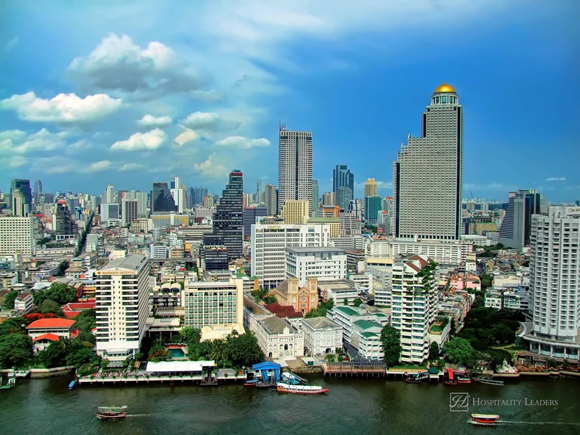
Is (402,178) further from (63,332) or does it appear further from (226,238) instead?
(63,332)

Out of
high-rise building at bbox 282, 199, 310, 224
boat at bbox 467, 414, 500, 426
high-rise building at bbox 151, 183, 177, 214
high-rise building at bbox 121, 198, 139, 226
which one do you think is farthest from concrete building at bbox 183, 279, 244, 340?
high-rise building at bbox 151, 183, 177, 214

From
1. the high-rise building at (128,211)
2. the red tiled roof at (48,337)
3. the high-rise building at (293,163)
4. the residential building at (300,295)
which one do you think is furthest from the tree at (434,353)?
the high-rise building at (128,211)

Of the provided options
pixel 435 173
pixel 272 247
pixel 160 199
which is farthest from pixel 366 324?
pixel 160 199

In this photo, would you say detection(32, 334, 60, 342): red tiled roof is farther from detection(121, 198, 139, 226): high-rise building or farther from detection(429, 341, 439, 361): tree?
detection(121, 198, 139, 226): high-rise building

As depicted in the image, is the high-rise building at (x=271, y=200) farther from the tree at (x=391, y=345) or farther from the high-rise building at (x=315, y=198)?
the tree at (x=391, y=345)

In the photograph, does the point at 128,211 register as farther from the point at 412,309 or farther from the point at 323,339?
the point at 412,309

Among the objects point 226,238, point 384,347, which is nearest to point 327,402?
point 384,347
